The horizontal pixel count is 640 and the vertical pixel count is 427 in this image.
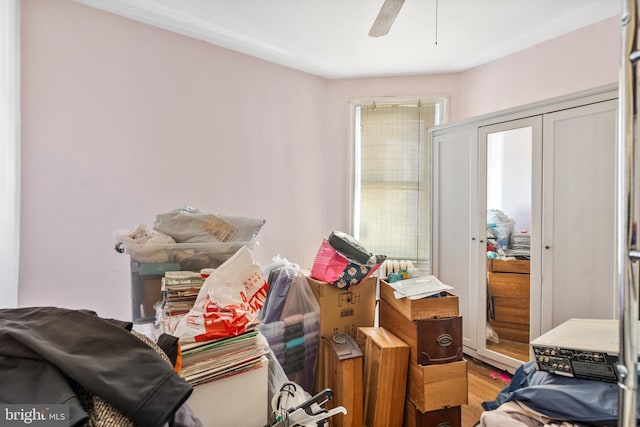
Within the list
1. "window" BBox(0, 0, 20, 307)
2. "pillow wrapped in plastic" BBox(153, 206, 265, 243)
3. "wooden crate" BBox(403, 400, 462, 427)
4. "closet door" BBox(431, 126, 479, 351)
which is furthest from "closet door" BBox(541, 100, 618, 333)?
"window" BBox(0, 0, 20, 307)

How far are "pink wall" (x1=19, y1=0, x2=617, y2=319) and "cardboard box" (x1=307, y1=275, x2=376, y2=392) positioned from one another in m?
0.94

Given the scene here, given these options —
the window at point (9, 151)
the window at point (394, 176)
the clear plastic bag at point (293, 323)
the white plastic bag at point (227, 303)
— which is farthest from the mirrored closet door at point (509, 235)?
the window at point (9, 151)

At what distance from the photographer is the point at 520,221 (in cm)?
226

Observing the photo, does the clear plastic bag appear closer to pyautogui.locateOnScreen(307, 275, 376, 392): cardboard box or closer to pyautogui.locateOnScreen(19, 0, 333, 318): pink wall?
pyautogui.locateOnScreen(307, 275, 376, 392): cardboard box

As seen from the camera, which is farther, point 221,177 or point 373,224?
point 373,224

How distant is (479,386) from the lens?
221cm

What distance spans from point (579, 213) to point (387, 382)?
1549mm

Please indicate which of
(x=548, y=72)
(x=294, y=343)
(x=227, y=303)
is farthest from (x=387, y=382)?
(x=548, y=72)

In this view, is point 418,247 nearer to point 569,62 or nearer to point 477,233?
point 477,233

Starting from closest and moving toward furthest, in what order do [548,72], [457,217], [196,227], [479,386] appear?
[196,227] < [479,386] < [548,72] < [457,217]

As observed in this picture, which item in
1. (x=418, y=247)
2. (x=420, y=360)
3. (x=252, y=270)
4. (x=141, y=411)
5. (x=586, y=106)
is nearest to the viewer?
(x=141, y=411)

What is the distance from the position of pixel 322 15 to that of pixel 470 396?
2757 mm

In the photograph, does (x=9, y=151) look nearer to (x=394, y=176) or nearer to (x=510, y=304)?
(x=394, y=176)

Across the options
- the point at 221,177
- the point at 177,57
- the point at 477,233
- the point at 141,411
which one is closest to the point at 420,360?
the point at 477,233
